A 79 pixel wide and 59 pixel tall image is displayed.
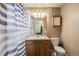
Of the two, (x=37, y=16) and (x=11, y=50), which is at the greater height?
(x=37, y=16)

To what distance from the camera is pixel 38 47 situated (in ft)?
6.25

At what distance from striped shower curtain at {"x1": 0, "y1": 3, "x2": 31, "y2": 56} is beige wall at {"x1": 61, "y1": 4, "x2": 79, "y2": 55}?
65 centimetres

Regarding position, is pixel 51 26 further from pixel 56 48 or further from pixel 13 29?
pixel 13 29

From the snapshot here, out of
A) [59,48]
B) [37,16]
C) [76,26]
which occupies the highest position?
[37,16]

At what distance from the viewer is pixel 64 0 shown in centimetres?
86

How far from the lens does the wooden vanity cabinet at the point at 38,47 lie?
1.78 m

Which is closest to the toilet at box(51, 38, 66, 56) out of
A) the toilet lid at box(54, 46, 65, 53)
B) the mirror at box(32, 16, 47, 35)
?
the toilet lid at box(54, 46, 65, 53)

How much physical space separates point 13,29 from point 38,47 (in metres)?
0.65

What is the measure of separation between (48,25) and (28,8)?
46 centimetres

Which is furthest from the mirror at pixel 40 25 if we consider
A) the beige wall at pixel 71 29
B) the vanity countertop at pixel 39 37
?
the beige wall at pixel 71 29

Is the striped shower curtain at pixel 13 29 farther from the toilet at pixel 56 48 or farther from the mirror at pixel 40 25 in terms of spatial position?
the toilet at pixel 56 48

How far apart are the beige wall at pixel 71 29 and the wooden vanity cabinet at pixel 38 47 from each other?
328 millimetres

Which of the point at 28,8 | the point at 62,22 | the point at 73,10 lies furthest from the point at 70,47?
the point at 28,8

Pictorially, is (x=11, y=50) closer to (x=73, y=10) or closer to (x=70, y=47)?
(x=70, y=47)
